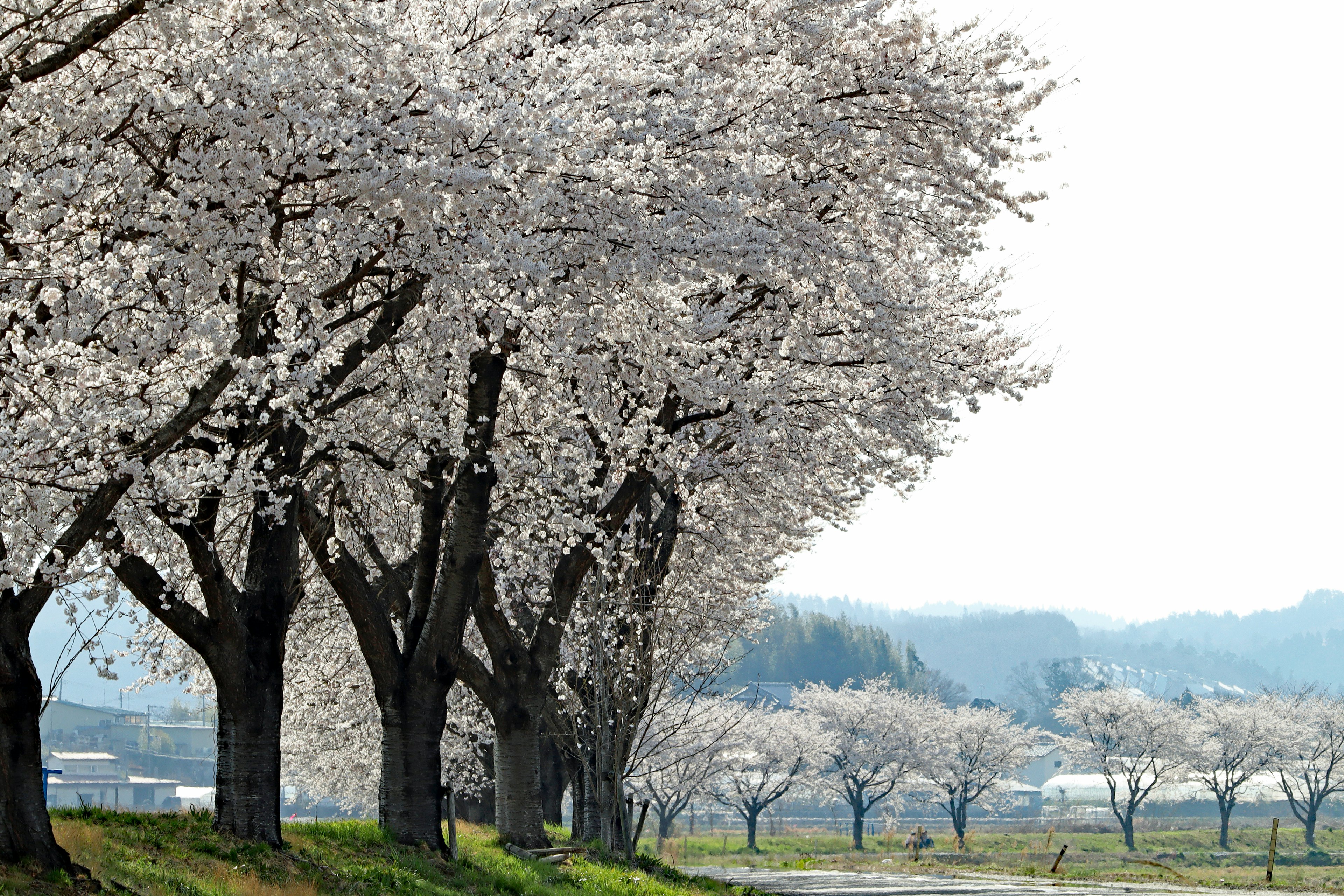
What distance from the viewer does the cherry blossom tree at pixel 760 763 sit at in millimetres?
59531

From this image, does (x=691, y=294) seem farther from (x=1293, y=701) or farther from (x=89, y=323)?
(x=1293, y=701)

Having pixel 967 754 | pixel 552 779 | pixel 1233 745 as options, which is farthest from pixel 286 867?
pixel 1233 745

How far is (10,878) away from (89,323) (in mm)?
3694

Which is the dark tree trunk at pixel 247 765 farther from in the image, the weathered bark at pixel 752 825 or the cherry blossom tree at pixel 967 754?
the cherry blossom tree at pixel 967 754

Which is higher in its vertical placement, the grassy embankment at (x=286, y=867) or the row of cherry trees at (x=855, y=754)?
the grassy embankment at (x=286, y=867)

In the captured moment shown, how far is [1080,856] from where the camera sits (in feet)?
159

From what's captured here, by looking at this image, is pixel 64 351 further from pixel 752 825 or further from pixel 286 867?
pixel 752 825

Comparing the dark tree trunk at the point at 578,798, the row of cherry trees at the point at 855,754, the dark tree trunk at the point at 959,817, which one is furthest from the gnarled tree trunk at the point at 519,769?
the dark tree trunk at the point at 959,817

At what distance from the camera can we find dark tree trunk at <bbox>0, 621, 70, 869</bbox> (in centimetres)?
820

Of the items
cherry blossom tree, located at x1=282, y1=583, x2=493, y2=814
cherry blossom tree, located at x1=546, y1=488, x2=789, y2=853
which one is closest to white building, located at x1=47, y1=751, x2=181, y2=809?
cherry blossom tree, located at x1=282, y1=583, x2=493, y2=814

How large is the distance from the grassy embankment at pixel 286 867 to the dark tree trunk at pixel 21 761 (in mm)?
201

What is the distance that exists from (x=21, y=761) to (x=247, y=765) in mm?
3033

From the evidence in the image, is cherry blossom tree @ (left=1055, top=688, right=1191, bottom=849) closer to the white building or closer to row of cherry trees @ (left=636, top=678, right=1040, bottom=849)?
row of cherry trees @ (left=636, top=678, right=1040, bottom=849)

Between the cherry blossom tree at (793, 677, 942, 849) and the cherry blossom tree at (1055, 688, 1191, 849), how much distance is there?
30.2 feet
